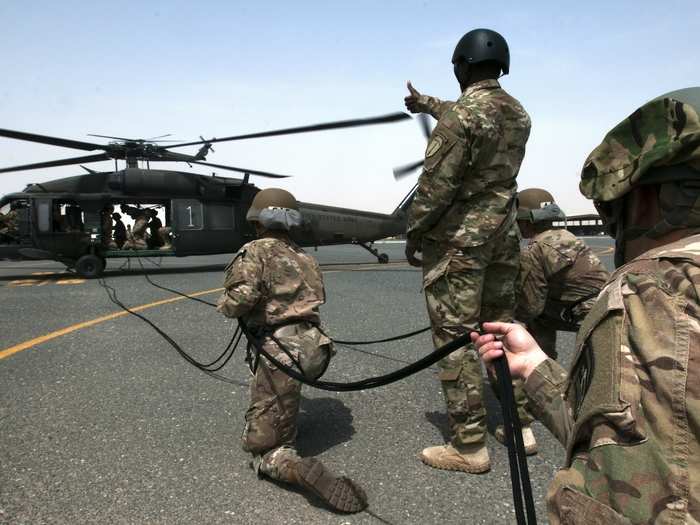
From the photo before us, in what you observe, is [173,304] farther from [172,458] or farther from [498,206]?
[498,206]

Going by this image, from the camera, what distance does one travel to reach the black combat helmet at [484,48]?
3.05m

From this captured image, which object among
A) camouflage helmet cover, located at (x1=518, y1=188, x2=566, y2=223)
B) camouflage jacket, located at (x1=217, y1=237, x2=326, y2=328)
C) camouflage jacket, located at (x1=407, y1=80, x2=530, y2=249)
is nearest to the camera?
camouflage jacket, located at (x1=407, y1=80, x2=530, y2=249)

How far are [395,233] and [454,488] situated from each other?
14540 mm

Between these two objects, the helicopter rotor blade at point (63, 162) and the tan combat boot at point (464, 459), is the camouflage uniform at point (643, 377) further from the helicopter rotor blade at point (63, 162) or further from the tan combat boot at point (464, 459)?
the helicopter rotor blade at point (63, 162)

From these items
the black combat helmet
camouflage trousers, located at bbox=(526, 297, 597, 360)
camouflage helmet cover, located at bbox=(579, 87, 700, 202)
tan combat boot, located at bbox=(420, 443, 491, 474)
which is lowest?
tan combat boot, located at bbox=(420, 443, 491, 474)

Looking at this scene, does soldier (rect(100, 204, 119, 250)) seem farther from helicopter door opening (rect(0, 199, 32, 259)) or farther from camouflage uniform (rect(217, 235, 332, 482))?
camouflage uniform (rect(217, 235, 332, 482))

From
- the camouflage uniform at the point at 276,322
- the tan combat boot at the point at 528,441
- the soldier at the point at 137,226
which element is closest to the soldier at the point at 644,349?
the camouflage uniform at the point at 276,322

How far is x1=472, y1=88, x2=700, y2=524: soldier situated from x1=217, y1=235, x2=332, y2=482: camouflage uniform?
2086mm

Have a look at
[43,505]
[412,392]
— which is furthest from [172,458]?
[412,392]

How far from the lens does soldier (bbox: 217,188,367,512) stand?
2.92 meters

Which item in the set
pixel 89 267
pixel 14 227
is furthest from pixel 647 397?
pixel 14 227

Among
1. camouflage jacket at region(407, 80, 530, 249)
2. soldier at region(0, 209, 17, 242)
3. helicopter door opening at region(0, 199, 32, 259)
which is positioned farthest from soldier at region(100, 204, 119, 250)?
camouflage jacket at region(407, 80, 530, 249)

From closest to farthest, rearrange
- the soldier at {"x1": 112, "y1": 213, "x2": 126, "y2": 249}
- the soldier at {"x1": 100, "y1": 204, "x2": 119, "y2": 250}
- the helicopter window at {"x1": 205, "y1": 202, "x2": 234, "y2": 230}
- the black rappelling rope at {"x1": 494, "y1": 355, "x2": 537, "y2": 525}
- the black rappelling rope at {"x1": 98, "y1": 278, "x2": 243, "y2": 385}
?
the black rappelling rope at {"x1": 494, "y1": 355, "x2": 537, "y2": 525}
the black rappelling rope at {"x1": 98, "y1": 278, "x2": 243, "y2": 385}
the soldier at {"x1": 100, "y1": 204, "x2": 119, "y2": 250}
the helicopter window at {"x1": 205, "y1": 202, "x2": 234, "y2": 230}
the soldier at {"x1": 112, "y1": 213, "x2": 126, "y2": 249}

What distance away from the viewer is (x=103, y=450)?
3.20 metres
